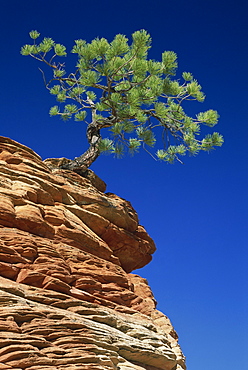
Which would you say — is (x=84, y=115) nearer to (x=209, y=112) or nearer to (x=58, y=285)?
(x=209, y=112)

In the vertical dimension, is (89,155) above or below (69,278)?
above

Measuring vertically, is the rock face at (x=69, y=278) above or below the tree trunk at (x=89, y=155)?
below

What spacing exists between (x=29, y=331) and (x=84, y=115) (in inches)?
485

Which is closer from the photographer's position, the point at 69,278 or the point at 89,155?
the point at 69,278

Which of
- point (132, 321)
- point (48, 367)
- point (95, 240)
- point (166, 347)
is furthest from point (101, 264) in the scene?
point (48, 367)

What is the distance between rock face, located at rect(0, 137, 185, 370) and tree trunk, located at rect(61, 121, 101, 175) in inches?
29.4

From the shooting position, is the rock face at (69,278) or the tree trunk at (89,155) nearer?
the rock face at (69,278)

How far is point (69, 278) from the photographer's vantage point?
11430 mm

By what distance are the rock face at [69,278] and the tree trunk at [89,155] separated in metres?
0.75

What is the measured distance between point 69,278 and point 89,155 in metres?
7.49

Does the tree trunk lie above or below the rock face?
above

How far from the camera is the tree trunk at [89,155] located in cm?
1720

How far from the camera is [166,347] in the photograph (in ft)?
39.1

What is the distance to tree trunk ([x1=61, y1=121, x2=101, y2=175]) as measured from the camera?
17203 millimetres
